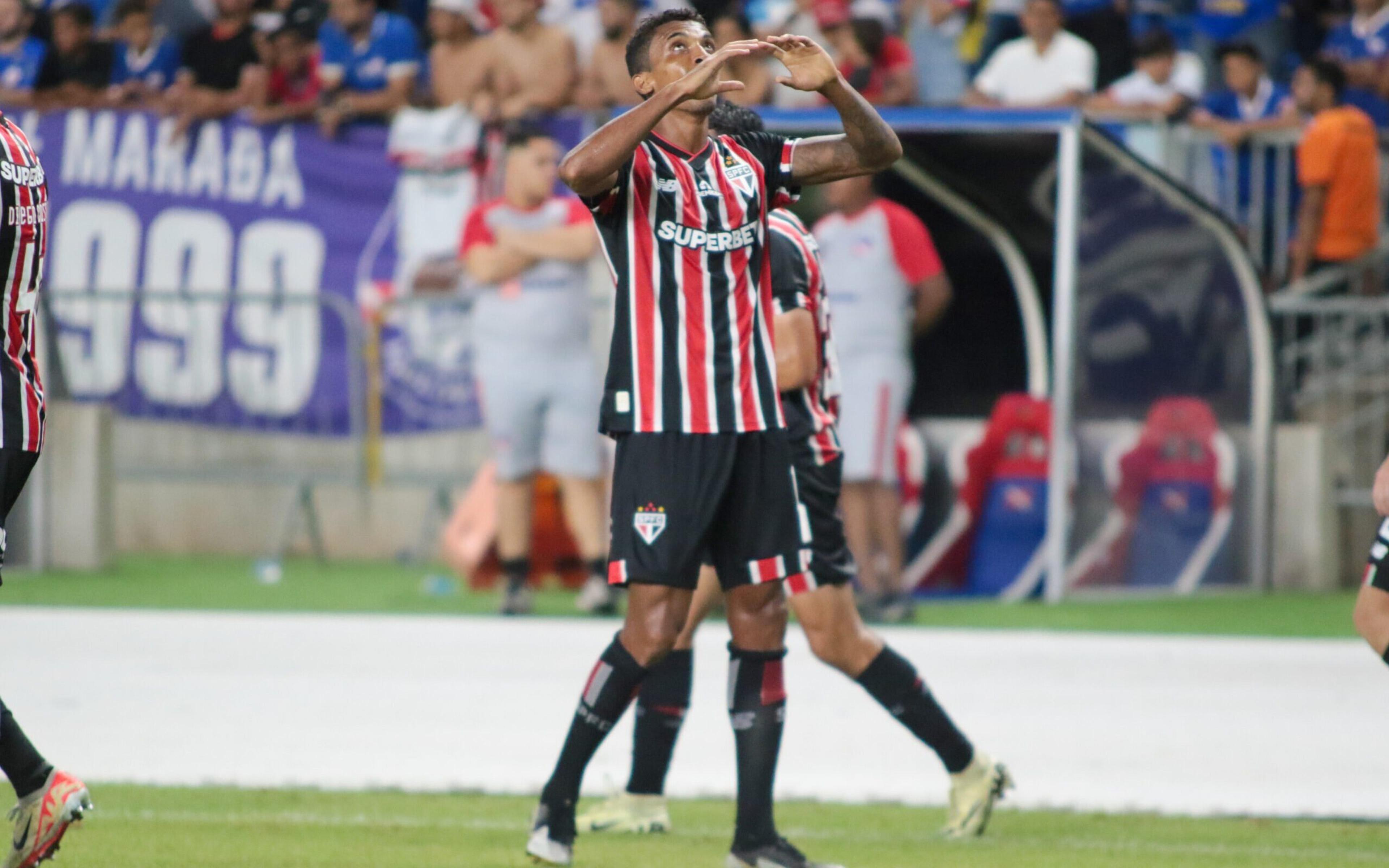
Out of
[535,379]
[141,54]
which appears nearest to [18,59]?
[141,54]

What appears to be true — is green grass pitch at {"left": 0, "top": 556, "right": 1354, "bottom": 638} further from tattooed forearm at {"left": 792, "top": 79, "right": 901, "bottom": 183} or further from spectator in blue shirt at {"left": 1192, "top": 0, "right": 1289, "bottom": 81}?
tattooed forearm at {"left": 792, "top": 79, "right": 901, "bottom": 183}

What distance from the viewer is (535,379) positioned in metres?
11.3

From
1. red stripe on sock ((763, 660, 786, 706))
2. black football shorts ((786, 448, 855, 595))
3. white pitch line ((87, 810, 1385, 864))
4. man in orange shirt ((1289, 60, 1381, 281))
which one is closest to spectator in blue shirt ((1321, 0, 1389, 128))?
man in orange shirt ((1289, 60, 1381, 281))

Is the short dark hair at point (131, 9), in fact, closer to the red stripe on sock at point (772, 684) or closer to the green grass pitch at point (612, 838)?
the green grass pitch at point (612, 838)

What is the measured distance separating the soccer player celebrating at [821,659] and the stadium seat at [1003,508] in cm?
637

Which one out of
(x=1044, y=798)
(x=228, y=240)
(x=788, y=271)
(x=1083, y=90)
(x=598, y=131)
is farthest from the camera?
(x=228, y=240)

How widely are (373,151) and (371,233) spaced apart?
0.60m

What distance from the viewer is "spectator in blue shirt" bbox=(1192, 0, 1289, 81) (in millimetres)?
15570

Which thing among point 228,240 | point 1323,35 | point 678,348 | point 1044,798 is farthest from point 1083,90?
point 678,348

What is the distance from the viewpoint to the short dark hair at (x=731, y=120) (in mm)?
5672

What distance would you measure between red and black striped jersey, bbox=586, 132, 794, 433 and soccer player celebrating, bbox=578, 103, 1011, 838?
838 mm

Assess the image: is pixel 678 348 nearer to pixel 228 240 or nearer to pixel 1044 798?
pixel 1044 798

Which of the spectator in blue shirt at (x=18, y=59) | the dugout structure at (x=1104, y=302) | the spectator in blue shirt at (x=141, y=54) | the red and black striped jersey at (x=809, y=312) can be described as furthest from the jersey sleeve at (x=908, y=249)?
the spectator in blue shirt at (x=18, y=59)

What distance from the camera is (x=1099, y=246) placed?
1241 cm
